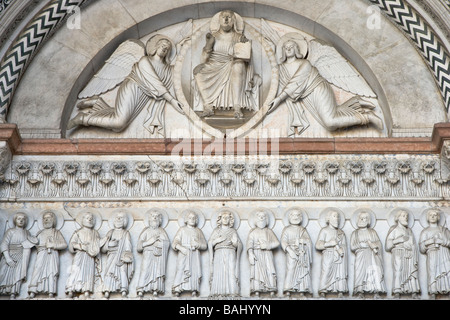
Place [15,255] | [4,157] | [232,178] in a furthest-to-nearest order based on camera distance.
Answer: [232,178]
[4,157]
[15,255]

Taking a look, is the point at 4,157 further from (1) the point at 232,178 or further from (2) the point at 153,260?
(1) the point at 232,178

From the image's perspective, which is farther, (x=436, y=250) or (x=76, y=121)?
(x=76, y=121)

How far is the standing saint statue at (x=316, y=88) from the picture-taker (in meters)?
14.5

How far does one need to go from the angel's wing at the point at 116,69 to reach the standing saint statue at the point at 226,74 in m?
0.89

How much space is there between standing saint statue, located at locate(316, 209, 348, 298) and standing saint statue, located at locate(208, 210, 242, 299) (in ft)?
3.36

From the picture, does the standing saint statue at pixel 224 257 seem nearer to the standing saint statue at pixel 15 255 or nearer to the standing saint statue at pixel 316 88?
the standing saint statue at pixel 316 88

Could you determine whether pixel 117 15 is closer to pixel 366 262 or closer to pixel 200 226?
pixel 200 226

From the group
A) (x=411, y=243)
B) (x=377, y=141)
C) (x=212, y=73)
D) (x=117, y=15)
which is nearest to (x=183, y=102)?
(x=212, y=73)

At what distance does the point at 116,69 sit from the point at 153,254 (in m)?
2.84

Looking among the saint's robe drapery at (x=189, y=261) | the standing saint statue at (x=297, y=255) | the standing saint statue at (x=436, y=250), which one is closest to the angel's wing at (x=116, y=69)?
the saint's robe drapery at (x=189, y=261)

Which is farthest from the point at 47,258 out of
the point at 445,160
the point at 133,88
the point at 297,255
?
the point at 445,160

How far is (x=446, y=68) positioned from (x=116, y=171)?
4436mm

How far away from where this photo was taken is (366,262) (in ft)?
44.2

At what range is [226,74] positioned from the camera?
583 inches
